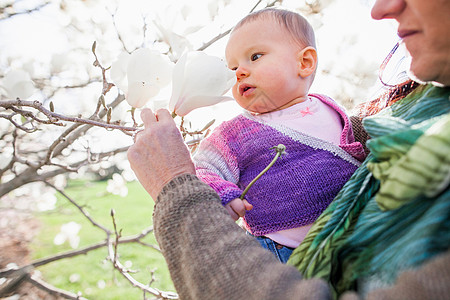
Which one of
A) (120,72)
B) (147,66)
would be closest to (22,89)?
(120,72)

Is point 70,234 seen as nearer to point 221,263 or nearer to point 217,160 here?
point 217,160

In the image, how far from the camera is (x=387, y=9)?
70cm

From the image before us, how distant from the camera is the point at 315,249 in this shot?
0.66m

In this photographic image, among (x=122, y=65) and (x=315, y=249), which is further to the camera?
(x=122, y=65)

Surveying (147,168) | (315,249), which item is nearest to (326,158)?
(315,249)

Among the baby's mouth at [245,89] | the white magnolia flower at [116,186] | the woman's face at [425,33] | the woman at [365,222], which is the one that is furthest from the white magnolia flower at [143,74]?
the white magnolia flower at [116,186]

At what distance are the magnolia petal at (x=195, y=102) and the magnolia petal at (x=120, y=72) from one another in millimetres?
159

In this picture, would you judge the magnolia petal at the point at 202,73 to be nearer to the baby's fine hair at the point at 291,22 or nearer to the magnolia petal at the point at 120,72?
the magnolia petal at the point at 120,72

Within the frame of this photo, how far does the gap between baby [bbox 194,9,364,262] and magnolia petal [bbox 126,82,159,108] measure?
0.87 feet

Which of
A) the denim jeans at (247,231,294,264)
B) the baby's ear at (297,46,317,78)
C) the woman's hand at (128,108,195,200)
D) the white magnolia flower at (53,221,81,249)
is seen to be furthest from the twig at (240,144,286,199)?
the white magnolia flower at (53,221,81,249)

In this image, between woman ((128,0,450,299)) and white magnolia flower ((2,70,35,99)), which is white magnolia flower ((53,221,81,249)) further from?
woman ((128,0,450,299))

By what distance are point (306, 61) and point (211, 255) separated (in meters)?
0.91

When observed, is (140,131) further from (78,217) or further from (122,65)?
(78,217)

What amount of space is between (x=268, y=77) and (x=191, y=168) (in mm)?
535
